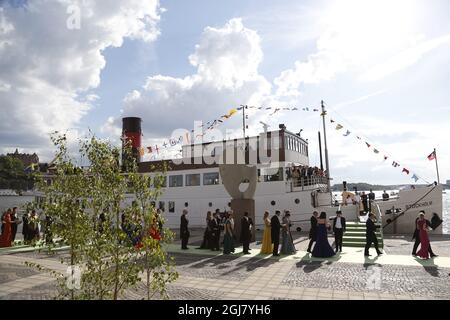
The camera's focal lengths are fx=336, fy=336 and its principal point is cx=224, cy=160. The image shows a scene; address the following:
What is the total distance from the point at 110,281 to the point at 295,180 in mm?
19115

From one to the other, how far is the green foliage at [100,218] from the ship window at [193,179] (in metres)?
20.2

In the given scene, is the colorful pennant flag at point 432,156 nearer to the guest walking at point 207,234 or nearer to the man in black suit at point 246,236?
the man in black suit at point 246,236

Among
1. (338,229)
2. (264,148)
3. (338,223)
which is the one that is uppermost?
(264,148)

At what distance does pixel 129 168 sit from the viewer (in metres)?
5.68

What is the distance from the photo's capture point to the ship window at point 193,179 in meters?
25.7

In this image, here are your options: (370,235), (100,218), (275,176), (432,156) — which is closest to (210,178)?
(275,176)

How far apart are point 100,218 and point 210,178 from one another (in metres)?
19.9

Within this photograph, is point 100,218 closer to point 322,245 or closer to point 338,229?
point 322,245

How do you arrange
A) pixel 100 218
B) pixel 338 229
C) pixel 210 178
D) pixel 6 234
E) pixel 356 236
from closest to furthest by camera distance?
pixel 100 218
pixel 338 229
pixel 6 234
pixel 356 236
pixel 210 178

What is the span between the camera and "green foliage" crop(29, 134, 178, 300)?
4.82 meters

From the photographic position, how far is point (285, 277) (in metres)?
9.62

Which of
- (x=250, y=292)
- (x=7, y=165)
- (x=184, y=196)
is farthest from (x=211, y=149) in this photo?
(x=7, y=165)

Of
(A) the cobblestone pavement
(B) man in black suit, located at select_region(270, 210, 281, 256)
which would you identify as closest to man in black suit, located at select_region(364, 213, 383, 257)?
(A) the cobblestone pavement
